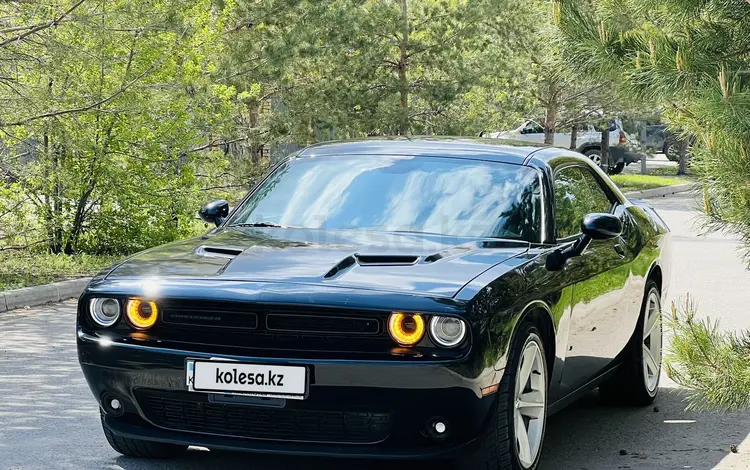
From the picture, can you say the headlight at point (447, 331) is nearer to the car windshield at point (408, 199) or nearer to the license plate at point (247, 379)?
the license plate at point (247, 379)

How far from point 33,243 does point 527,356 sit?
1020 centimetres

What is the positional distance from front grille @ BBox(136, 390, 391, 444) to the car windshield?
1.32 metres

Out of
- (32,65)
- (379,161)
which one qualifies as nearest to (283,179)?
(379,161)

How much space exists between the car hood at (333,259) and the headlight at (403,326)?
110mm

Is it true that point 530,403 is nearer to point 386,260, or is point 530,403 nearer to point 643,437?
point 386,260

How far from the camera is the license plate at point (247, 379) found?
15.4 feet

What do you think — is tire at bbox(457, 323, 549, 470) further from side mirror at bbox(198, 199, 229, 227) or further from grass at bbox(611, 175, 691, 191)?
grass at bbox(611, 175, 691, 191)

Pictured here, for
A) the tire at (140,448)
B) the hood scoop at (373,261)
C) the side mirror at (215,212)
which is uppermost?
the hood scoop at (373,261)

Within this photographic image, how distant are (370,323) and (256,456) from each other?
1.37 meters

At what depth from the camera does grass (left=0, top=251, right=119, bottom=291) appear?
1253 centimetres

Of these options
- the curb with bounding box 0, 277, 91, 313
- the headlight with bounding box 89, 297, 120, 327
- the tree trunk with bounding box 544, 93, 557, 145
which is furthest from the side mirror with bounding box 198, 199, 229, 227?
the tree trunk with bounding box 544, 93, 557, 145

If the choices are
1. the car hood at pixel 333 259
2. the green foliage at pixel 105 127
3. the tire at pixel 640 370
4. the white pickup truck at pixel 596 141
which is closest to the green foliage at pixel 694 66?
the car hood at pixel 333 259

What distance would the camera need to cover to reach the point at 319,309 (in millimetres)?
4719

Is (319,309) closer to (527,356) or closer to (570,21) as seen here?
(527,356)
